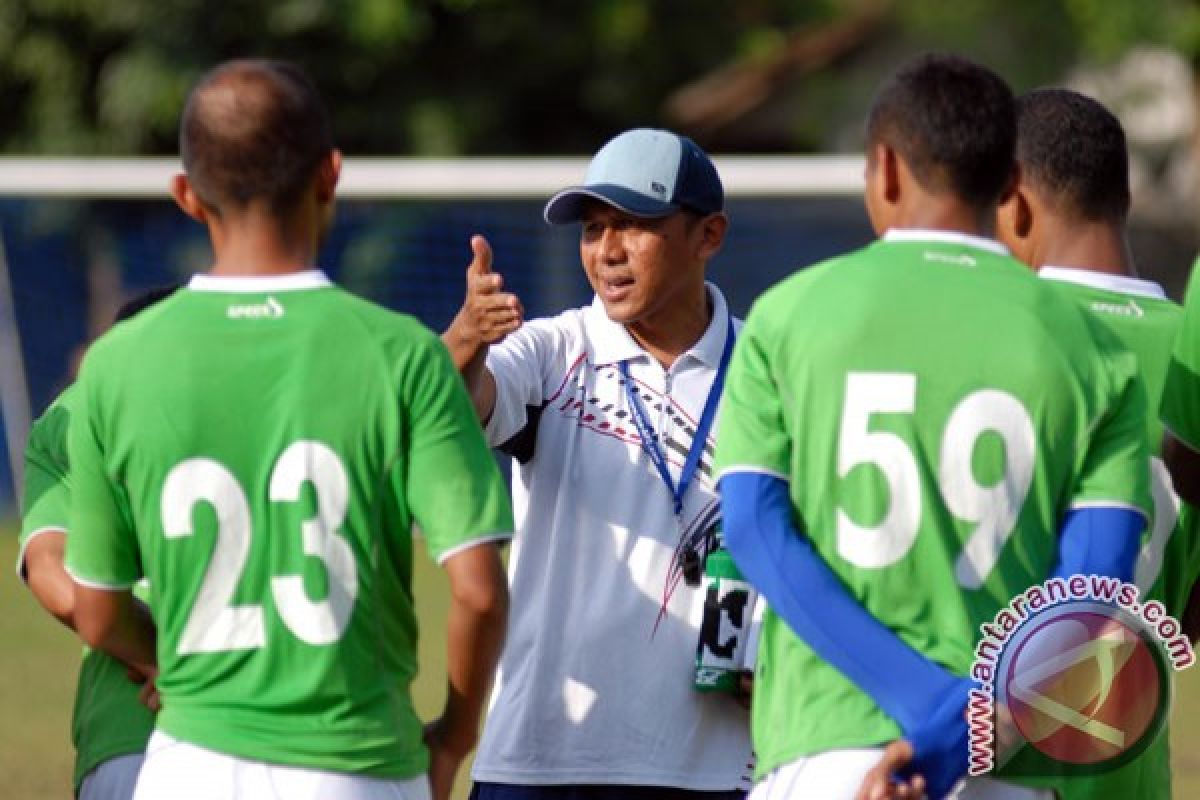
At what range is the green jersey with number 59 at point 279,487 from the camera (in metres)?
3.97

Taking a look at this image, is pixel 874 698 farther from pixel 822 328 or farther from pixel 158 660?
pixel 158 660

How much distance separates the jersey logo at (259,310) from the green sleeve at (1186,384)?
1.89 metres

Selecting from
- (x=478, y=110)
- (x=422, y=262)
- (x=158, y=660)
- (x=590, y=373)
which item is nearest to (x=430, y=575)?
(x=422, y=262)

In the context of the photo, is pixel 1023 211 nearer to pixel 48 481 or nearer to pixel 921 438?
pixel 921 438

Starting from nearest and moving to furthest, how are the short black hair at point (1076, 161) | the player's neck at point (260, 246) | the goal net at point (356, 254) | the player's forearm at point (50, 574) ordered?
the player's neck at point (260, 246) < the player's forearm at point (50, 574) < the short black hair at point (1076, 161) < the goal net at point (356, 254)

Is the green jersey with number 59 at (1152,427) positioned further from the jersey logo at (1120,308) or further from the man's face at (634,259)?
the man's face at (634,259)

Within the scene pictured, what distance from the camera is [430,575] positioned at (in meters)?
14.9

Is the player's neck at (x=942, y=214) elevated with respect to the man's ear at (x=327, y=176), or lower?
lower

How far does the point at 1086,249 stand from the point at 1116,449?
86 cm

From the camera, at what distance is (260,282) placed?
13.3 ft

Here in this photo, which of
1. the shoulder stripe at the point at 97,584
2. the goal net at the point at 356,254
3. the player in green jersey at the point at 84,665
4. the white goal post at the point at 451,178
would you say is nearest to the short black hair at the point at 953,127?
the shoulder stripe at the point at 97,584

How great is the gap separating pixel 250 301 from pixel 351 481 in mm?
372

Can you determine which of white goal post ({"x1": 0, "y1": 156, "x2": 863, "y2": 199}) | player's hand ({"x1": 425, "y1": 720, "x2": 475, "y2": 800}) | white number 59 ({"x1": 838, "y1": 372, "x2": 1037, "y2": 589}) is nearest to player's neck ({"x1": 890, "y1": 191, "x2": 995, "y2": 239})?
white number 59 ({"x1": 838, "y1": 372, "x2": 1037, "y2": 589})

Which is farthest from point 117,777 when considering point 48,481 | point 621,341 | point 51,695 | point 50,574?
point 51,695
